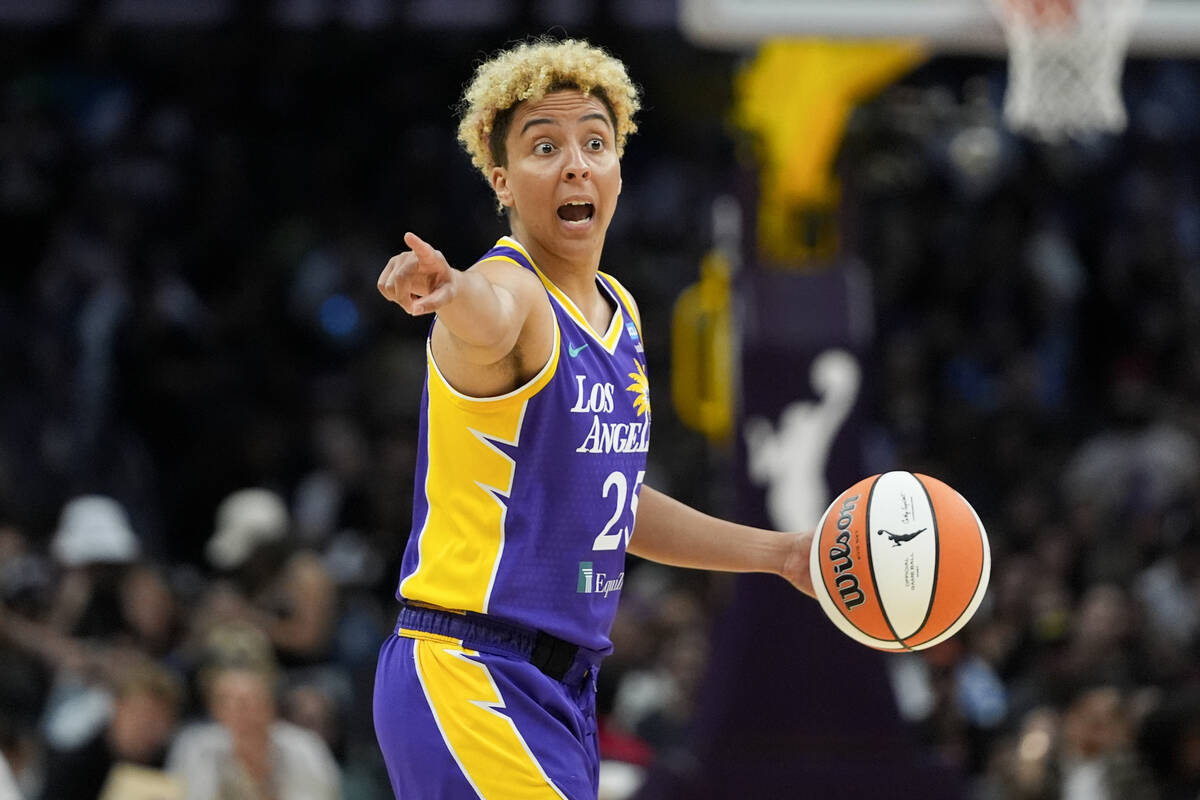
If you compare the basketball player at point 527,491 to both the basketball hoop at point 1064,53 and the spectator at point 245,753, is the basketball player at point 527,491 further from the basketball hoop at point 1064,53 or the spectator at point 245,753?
the basketball hoop at point 1064,53

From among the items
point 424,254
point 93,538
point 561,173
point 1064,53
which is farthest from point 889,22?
point 424,254

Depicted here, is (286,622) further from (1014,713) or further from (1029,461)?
(1029,461)

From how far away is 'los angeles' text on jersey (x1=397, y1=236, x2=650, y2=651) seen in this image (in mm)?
3906

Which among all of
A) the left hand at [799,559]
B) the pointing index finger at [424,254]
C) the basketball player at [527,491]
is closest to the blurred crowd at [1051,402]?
the left hand at [799,559]

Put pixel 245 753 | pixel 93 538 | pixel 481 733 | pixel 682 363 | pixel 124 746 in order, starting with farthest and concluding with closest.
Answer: pixel 682 363 < pixel 93 538 < pixel 124 746 < pixel 245 753 < pixel 481 733

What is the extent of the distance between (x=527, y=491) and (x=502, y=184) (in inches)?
32.1

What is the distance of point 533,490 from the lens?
394cm

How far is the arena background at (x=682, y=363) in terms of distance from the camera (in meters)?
8.97

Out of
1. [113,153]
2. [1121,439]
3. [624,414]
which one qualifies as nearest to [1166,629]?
[1121,439]

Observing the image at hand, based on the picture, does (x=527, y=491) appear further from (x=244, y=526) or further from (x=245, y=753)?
(x=244, y=526)

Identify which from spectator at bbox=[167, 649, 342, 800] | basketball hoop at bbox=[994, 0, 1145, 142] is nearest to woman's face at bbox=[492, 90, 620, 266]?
spectator at bbox=[167, 649, 342, 800]

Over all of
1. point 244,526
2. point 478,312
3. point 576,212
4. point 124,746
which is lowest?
point 124,746

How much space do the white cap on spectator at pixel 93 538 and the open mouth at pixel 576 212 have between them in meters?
6.64

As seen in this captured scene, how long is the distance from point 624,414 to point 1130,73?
15.1 m
